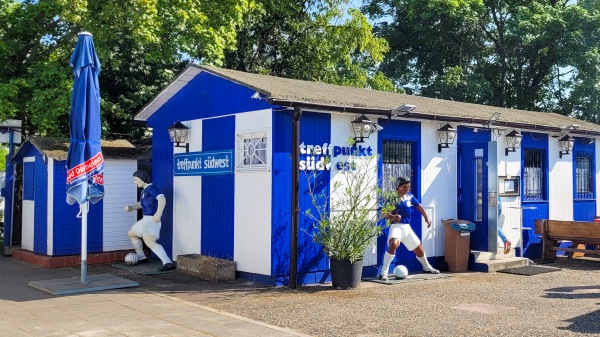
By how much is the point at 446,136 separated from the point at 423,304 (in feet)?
14.6

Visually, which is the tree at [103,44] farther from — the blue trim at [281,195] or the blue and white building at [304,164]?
the blue trim at [281,195]

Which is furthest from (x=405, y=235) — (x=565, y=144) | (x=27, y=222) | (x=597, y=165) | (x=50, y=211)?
(x=27, y=222)

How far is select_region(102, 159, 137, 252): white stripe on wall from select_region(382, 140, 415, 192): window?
18.7ft

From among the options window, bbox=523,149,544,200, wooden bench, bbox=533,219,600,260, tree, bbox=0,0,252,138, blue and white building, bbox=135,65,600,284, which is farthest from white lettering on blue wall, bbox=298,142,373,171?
tree, bbox=0,0,252,138

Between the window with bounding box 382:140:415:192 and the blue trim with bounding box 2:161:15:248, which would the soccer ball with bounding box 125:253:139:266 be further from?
the window with bounding box 382:140:415:192

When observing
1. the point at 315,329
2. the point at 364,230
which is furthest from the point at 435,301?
the point at 315,329

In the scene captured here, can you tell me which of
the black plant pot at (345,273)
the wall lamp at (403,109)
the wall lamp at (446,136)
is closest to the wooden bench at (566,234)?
the wall lamp at (446,136)

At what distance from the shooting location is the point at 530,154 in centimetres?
1441

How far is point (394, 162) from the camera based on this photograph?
464 inches

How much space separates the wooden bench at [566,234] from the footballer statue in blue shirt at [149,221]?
8052 millimetres

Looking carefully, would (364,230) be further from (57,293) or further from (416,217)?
(57,293)

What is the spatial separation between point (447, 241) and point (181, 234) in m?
5.26

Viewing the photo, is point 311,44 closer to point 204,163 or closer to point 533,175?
point 533,175

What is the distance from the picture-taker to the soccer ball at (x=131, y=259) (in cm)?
1238
